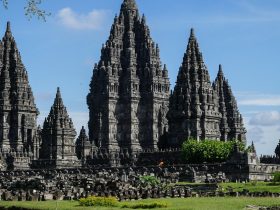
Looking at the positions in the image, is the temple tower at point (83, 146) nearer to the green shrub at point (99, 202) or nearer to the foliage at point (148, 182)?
the foliage at point (148, 182)

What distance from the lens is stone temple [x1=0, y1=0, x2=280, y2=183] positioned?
434 feet

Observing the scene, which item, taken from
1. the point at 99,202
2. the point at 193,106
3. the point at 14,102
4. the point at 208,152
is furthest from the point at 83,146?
the point at 99,202

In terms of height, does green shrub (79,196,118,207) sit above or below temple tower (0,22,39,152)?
below

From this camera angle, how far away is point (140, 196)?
5794 centimetres

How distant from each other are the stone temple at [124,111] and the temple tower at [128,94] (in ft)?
0.64

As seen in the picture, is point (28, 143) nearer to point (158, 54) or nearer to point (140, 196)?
point (158, 54)

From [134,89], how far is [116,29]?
14.0 meters

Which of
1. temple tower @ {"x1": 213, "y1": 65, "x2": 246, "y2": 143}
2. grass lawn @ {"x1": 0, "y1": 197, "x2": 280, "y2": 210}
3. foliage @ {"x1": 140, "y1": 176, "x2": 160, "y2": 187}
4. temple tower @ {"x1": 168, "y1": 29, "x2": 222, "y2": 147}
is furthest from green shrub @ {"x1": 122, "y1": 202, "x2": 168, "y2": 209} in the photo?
temple tower @ {"x1": 213, "y1": 65, "x2": 246, "y2": 143}

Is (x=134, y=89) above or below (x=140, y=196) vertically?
above

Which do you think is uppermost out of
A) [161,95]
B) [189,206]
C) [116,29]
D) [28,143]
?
[116,29]

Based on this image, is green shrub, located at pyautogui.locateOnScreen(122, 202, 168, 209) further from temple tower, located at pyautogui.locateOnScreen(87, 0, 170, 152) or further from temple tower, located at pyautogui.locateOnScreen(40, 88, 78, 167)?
temple tower, located at pyautogui.locateOnScreen(87, 0, 170, 152)

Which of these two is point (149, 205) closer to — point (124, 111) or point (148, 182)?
point (148, 182)

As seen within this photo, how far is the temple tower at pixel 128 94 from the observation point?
5743 inches

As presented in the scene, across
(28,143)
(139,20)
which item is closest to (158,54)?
(139,20)
